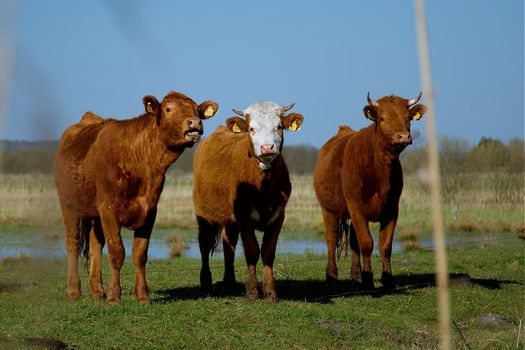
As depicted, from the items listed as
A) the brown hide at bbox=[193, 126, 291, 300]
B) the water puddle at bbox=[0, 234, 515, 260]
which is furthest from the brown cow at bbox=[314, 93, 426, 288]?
the water puddle at bbox=[0, 234, 515, 260]

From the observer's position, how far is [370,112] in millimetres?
11508

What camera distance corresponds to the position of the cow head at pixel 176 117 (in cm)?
930

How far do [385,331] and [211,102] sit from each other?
133 inches

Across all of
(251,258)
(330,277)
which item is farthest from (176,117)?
(330,277)

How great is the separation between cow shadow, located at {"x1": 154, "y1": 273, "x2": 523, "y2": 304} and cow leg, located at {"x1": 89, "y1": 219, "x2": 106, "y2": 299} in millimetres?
713

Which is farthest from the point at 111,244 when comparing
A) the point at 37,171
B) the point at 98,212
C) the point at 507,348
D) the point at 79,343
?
the point at 37,171

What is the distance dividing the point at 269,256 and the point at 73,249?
8.11 ft

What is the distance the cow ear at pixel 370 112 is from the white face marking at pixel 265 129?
1815 millimetres

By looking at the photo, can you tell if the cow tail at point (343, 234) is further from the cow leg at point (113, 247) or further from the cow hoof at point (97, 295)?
the cow leg at point (113, 247)

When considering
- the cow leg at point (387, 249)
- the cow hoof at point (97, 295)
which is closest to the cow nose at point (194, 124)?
the cow hoof at point (97, 295)

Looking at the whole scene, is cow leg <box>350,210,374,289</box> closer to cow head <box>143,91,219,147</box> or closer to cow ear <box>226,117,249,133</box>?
cow ear <box>226,117,249,133</box>

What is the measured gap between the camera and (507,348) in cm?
699

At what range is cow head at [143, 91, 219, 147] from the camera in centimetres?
930

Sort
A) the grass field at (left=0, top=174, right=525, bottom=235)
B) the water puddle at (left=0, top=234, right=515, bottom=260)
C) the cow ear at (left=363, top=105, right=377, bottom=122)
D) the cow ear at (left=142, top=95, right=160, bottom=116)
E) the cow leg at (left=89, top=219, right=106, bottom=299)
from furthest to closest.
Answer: the grass field at (left=0, top=174, right=525, bottom=235) → the water puddle at (left=0, top=234, right=515, bottom=260) → the cow ear at (left=363, top=105, right=377, bottom=122) → the cow leg at (left=89, top=219, right=106, bottom=299) → the cow ear at (left=142, top=95, right=160, bottom=116)
